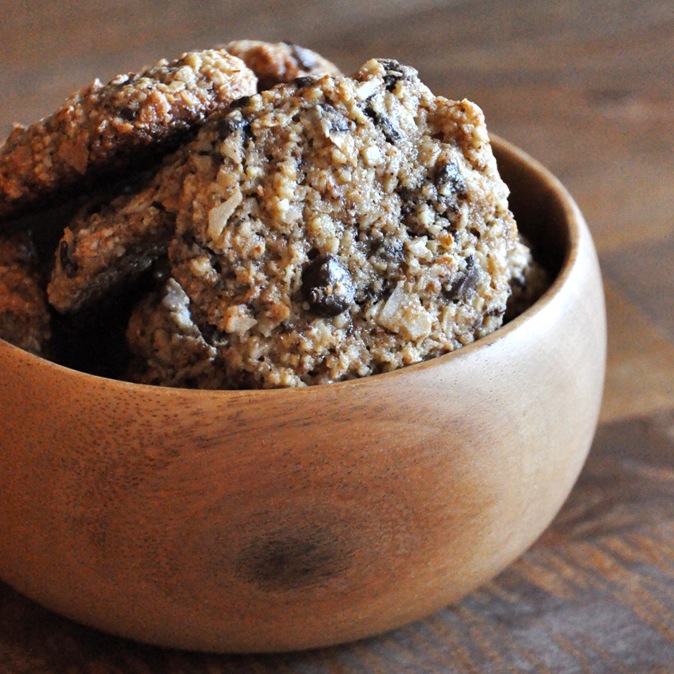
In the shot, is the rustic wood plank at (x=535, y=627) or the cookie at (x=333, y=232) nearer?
the cookie at (x=333, y=232)

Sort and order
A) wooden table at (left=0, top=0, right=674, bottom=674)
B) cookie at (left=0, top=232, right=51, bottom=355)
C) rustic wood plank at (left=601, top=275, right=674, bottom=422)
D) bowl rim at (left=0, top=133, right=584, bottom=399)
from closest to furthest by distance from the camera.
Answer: bowl rim at (left=0, top=133, right=584, bottom=399) → cookie at (left=0, top=232, right=51, bottom=355) → wooden table at (left=0, top=0, right=674, bottom=674) → rustic wood plank at (left=601, top=275, right=674, bottom=422)

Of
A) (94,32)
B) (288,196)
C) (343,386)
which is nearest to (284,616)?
(343,386)

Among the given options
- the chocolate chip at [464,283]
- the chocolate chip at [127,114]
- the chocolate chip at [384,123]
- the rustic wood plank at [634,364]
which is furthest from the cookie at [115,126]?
the rustic wood plank at [634,364]

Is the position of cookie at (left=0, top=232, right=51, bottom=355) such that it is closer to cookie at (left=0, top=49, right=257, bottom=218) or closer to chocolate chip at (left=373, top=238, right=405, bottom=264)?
cookie at (left=0, top=49, right=257, bottom=218)

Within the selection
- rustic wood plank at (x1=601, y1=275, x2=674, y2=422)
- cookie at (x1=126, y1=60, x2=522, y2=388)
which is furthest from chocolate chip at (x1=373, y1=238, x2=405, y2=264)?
rustic wood plank at (x1=601, y1=275, x2=674, y2=422)

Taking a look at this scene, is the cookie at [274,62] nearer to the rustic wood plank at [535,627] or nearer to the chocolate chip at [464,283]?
the chocolate chip at [464,283]

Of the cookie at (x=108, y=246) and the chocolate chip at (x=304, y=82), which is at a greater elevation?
the chocolate chip at (x=304, y=82)

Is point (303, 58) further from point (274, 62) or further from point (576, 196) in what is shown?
point (576, 196)
